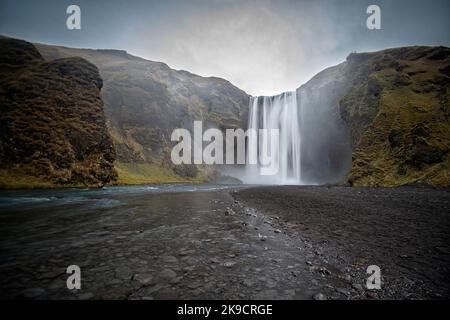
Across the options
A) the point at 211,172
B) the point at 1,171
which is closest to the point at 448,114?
the point at 1,171

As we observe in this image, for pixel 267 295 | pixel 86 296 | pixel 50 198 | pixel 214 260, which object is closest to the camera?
pixel 86 296

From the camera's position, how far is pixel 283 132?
83188 millimetres

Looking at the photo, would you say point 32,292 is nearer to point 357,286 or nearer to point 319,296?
point 319,296

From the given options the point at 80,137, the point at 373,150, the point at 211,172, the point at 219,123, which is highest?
the point at 219,123

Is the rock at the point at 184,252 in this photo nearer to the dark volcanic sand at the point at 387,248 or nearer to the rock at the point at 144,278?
the rock at the point at 144,278

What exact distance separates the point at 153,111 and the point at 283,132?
53.4 m

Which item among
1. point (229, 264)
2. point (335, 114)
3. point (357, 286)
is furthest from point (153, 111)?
point (357, 286)

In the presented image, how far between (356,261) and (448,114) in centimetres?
4410

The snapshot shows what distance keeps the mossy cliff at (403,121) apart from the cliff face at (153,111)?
52537 mm

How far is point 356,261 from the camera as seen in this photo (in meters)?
4.91

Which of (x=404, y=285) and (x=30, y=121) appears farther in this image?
(x=30, y=121)

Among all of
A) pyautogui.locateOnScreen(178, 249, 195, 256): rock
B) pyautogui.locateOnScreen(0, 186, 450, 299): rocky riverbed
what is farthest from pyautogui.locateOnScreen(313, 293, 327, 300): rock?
pyautogui.locateOnScreen(178, 249, 195, 256): rock

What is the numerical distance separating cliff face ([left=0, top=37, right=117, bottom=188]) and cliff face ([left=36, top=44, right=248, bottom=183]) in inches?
485

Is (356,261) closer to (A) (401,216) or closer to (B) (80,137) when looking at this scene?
(A) (401,216)
